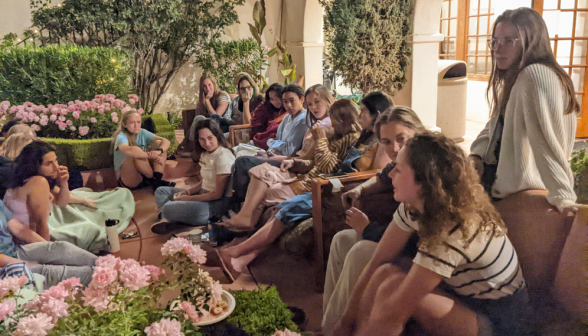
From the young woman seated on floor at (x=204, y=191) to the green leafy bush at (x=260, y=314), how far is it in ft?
2.33

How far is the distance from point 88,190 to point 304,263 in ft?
3.54

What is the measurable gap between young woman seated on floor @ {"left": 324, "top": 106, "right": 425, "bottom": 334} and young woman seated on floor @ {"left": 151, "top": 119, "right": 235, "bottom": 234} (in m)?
1.04

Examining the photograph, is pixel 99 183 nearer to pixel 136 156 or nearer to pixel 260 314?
pixel 136 156

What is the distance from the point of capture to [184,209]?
2602 millimetres

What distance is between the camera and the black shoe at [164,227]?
7.54 feet

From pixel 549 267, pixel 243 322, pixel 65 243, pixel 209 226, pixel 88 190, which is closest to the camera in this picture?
pixel 549 267

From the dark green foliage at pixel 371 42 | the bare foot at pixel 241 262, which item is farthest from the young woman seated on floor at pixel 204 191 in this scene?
the dark green foliage at pixel 371 42

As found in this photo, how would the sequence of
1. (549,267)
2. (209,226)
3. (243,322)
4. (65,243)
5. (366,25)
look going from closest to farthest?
(549,267) → (243,322) → (65,243) → (209,226) → (366,25)

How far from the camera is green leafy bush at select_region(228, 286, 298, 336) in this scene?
1.75 meters

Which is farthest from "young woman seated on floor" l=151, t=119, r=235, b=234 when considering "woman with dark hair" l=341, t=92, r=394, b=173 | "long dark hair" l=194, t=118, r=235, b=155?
"woman with dark hair" l=341, t=92, r=394, b=173

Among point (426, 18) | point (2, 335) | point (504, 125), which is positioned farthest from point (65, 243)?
point (426, 18)

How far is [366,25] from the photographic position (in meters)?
3.85

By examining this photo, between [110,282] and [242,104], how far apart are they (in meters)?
3.72

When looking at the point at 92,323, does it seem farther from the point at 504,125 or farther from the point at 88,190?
the point at 504,125
